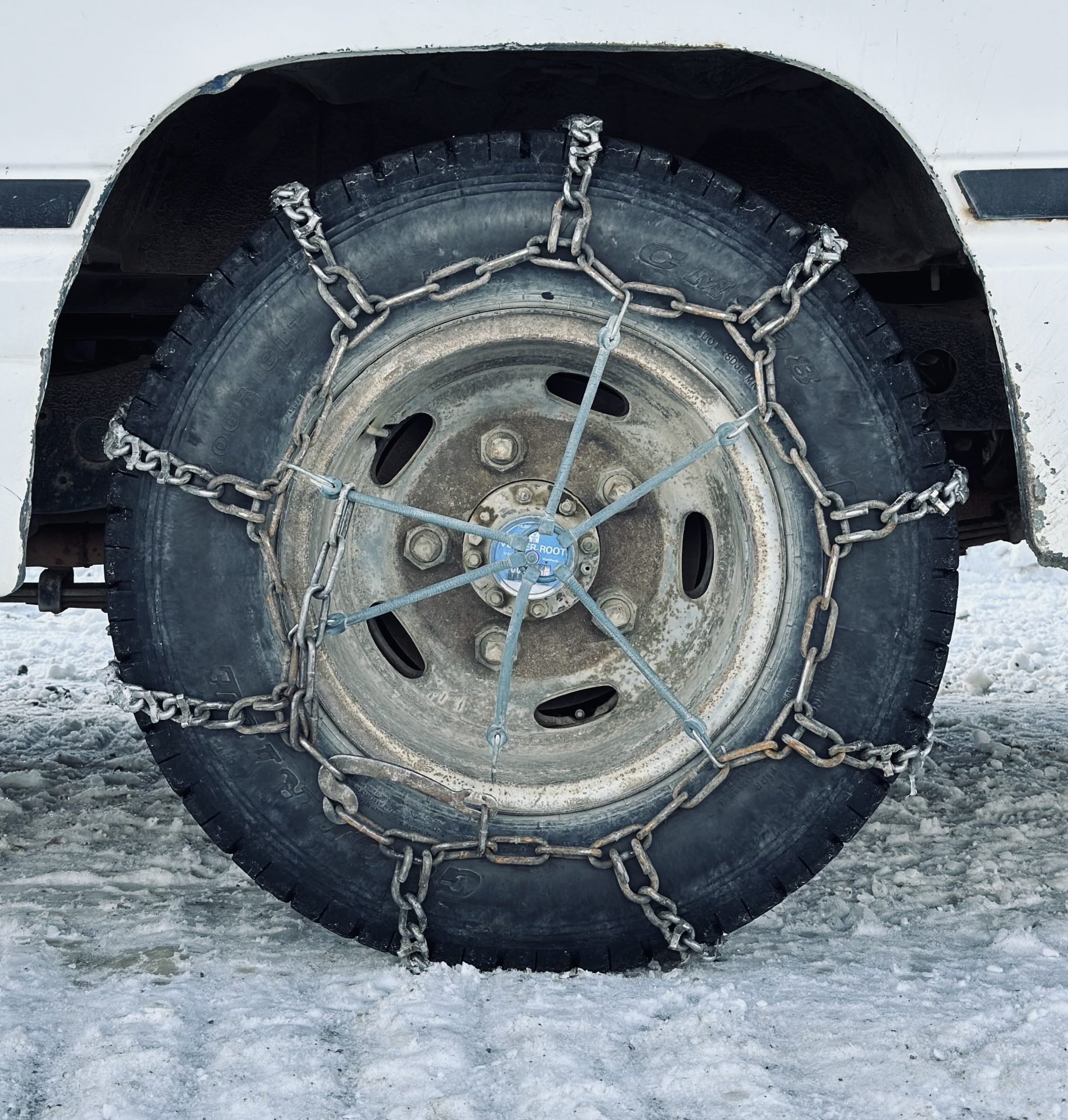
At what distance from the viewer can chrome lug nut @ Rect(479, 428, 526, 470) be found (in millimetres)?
2131

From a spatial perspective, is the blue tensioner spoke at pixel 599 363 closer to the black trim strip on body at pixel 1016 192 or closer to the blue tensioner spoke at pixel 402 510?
the blue tensioner spoke at pixel 402 510

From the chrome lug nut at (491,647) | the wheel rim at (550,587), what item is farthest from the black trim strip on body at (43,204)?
the chrome lug nut at (491,647)

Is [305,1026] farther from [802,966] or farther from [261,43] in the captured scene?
[261,43]

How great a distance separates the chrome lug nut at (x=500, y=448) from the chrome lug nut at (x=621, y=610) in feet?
1.00

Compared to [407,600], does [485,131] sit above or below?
above

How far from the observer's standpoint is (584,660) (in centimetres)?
217

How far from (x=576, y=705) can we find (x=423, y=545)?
422 millimetres

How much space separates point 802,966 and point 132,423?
136 centimetres

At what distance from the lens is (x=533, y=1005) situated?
1740 millimetres

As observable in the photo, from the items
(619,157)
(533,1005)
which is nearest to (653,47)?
(619,157)

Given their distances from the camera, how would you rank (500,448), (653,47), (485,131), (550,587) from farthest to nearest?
(485,131)
(500,448)
(550,587)
(653,47)

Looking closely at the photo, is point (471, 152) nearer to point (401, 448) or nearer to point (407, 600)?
point (401, 448)

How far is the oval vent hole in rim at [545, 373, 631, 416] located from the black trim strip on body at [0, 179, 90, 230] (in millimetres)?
840

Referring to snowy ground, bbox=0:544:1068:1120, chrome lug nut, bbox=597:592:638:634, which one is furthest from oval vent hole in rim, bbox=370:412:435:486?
snowy ground, bbox=0:544:1068:1120
